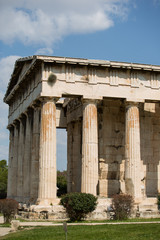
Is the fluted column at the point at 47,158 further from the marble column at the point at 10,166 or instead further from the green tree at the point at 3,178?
the green tree at the point at 3,178

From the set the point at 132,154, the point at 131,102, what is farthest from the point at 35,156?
the point at 131,102

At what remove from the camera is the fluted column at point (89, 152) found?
94.4 ft

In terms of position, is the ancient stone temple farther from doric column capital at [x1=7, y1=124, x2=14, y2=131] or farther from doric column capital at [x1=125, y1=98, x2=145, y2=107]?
doric column capital at [x1=7, y1=124, x2=14, y2=131]

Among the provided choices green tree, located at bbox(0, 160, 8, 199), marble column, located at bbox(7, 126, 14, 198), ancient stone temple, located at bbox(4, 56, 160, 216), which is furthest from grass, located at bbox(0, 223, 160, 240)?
green tree, located at bbox(0, 160, 8, 199)

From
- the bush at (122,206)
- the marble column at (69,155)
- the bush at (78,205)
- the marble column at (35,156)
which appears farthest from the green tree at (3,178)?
the bush at (78,205)

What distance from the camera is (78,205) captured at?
2397 cm

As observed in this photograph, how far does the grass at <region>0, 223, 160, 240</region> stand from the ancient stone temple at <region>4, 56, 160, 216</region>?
27.4 ft

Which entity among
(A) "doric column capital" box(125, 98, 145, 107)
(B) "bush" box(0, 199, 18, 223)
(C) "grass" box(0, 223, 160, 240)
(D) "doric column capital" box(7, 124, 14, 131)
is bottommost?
(C) "grass" box(0, 223, 160, 240)

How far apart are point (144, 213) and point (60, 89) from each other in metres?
10.9

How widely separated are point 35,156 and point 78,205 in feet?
32.6

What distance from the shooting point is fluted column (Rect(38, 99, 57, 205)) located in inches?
1104

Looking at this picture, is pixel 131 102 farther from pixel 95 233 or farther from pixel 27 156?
pixel 95 233

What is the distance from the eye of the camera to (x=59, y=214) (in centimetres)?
2673

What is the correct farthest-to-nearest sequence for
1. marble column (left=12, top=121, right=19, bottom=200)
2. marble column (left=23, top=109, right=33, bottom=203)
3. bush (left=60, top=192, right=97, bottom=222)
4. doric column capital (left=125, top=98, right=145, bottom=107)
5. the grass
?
marble column (left=12, top=121, right=19, bottom=200)
marble column (left=23, top=109, right=33, bottom=203)
doric column capital (left=125, top=98, right=145, bottom=107)
bush (left=60, top=192, right=97, bottom=222)
the grass
